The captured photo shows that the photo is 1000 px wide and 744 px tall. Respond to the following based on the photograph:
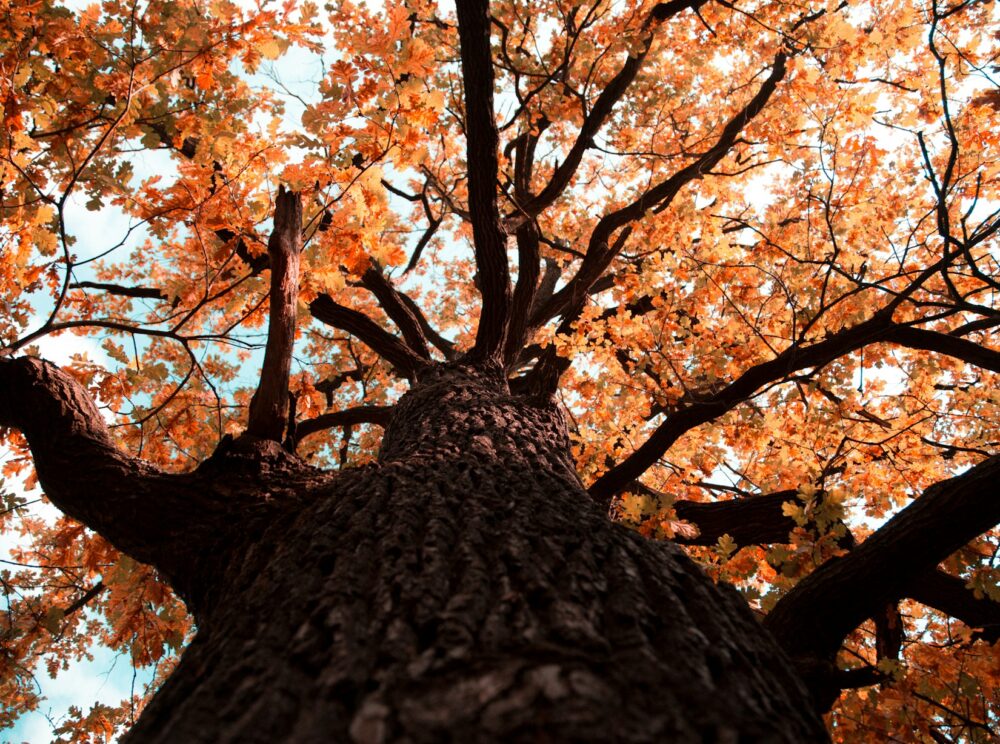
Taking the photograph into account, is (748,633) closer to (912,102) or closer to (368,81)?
(368,81)

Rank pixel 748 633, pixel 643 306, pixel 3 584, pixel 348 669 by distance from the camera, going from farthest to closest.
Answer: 1. pixel 643 306
2. pixel 3 584
3. pixel 748 633
4. pixel 348 669

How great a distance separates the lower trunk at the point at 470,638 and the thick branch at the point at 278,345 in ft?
2.84

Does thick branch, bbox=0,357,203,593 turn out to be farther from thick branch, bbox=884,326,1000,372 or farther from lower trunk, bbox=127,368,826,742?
thick branch, bbox=884,326,1000,372

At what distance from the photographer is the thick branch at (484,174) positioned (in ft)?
9.62

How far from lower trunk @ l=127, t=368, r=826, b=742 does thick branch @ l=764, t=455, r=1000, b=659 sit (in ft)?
2.47

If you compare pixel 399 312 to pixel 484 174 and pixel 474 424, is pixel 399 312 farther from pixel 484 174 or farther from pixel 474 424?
pixel 474 424

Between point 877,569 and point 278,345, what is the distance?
255 cm

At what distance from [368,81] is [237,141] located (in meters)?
0.73

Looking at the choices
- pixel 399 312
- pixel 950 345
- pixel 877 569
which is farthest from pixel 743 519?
pixel 399 312

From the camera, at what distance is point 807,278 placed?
496cm

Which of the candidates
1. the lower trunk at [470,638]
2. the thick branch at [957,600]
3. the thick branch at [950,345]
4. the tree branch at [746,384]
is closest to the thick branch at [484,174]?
the tree branch at [746,384]

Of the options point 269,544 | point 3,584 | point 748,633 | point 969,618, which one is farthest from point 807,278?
point 3,584

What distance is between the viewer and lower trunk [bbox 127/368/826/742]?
84cm

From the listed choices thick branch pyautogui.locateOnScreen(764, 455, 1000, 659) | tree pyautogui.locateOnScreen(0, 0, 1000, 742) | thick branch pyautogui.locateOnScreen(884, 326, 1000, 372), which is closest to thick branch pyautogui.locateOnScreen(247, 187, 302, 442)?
tree pyautogui.locateOnScreen(0, 0, 1000, 742)
